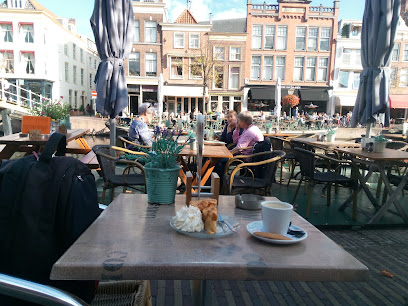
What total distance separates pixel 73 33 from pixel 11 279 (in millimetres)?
34362

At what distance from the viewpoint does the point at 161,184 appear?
1402 mm

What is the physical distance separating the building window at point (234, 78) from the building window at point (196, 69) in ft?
8.52

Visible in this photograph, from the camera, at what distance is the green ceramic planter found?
Answer: 1374 millimetres

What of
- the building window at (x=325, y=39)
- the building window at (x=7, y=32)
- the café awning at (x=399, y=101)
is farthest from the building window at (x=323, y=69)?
the building window at (x=7, y=32)

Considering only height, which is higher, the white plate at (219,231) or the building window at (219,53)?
the building window at (219,53)

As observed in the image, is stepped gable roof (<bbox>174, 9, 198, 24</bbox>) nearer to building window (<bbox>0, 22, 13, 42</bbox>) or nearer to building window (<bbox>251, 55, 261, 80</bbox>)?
building window (<bbox>251, 55, 261, 80</bbox>)

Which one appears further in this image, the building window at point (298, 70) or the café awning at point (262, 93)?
the building window at point (298, 70)

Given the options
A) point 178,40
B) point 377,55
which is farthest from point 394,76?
point 377,55

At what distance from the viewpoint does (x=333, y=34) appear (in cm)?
2327

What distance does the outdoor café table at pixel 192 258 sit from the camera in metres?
0.82

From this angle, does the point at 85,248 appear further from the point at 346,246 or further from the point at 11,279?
the point at 346,246

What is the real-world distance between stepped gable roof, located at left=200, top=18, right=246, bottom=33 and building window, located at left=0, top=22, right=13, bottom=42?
55.4 ft

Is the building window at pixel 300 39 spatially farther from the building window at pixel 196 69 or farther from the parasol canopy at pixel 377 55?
the parasol canopy at pixel 377 55

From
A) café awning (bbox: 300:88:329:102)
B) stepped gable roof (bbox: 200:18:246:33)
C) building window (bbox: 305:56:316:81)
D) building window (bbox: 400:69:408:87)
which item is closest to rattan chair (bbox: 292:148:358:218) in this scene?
café awning (bbox: 300:88:329:102)
